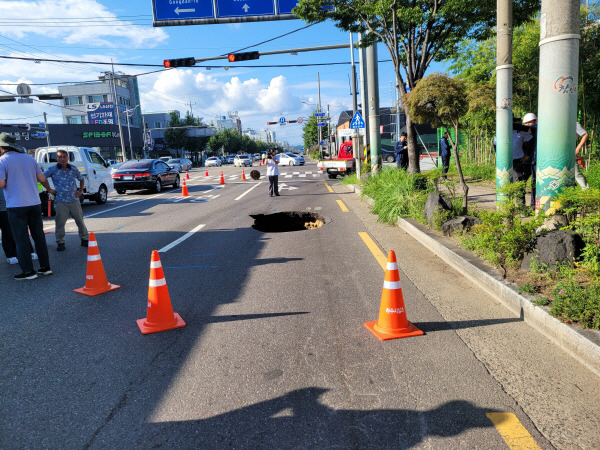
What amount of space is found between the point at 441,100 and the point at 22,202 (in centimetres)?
709

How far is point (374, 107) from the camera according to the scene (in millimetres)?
17047

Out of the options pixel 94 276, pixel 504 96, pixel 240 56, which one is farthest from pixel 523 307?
pixel 240 56

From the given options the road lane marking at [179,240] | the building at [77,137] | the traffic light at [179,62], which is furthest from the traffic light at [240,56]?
the building at [77,137]

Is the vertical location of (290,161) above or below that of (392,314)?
above

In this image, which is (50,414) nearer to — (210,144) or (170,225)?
(170,225)

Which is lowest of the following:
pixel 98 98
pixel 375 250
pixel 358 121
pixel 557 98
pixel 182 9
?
pixel 375 250

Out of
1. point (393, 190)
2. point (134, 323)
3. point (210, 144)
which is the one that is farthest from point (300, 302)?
point (210, 144)

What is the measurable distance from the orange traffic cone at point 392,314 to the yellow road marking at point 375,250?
2.28m

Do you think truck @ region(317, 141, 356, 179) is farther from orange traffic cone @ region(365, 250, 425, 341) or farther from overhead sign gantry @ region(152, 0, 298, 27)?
orange traffic cone @ region(365, 250, 425, 341)

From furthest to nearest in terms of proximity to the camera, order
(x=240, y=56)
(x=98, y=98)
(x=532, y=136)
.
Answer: (x=98, y=98), (x=240, y=56), (x=532, y=136)

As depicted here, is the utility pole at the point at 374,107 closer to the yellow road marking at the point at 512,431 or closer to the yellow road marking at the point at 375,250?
the yellow road marking at the point at 375,250

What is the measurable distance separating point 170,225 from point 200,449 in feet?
29.5

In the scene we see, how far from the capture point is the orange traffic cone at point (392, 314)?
4.10m

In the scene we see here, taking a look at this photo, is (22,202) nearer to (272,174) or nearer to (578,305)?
(578,305)
